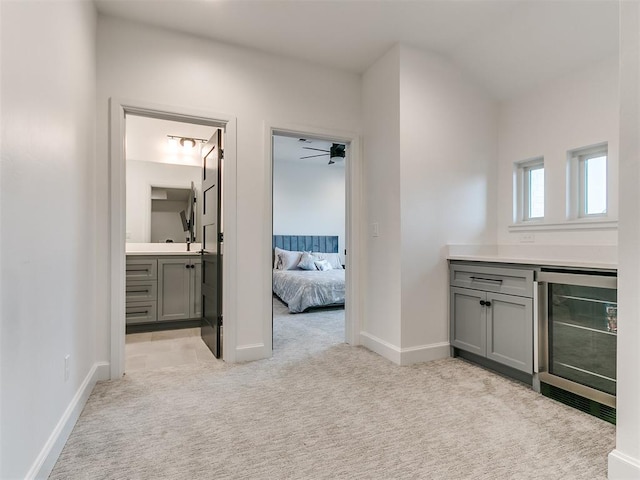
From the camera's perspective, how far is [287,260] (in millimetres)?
6238

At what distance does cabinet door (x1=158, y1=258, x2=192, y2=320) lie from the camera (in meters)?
3.95

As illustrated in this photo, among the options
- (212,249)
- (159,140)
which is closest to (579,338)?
(212,249)

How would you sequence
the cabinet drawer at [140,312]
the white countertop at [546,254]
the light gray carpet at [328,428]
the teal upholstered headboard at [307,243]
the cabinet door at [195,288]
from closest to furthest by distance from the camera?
1. the light gray carpet at [328,428]
2. the white countertop at [546,254]
3. the cabinet drawer at [140,312]
4. the cabinet door at [195,288]
5. the teal upholstered headboard at [307,243]

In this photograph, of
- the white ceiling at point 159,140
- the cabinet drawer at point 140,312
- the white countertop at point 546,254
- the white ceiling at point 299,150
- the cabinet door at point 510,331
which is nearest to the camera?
the white countertop at point 546,254

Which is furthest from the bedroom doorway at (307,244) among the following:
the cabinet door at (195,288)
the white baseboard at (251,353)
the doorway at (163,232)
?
the doorway at (163,232)

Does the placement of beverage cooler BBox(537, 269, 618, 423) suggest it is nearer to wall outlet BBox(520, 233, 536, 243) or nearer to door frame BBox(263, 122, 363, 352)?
wall outlet BBox(520, 233, 536, 243)

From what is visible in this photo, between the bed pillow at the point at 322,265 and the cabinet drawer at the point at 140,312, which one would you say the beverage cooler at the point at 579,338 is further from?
the bed pillow at the point at 322,265

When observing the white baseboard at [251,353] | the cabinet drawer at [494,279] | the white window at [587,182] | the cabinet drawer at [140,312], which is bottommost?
the white baseboard at [251,353]

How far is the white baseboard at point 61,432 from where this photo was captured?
1357mm

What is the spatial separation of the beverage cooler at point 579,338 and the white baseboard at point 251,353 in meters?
2.05

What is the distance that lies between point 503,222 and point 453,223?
1.95 feet

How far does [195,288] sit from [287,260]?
2332 mm

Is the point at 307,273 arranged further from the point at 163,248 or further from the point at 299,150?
the point at 299,150

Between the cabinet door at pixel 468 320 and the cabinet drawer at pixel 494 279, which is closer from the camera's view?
the cabinet drawer at pixel 494 279
